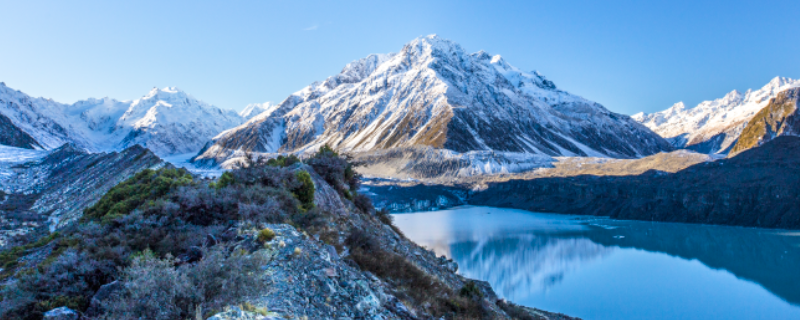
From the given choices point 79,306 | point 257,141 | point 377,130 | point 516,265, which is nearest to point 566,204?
point 516,265

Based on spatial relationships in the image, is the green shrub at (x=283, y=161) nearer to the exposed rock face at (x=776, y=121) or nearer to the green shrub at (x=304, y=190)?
the green shrub at (x=304, y=190)

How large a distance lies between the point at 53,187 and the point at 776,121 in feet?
671

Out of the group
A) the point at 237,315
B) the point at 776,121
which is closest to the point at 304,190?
the point at 237,315

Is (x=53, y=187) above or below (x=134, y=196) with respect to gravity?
below

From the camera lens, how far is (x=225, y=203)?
8422mm

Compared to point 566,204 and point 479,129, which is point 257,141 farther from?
point 566,204

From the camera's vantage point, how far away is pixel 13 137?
3583 inches

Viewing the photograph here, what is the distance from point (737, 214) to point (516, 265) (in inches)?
1746

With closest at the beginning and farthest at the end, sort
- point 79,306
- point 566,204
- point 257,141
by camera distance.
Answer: point 79,306
point 566,204
point 257,141

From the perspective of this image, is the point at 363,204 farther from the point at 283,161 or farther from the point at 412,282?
the point at 412,282

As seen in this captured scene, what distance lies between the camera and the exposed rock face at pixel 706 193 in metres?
56.7

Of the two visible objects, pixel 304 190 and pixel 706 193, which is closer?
pixel 304 190

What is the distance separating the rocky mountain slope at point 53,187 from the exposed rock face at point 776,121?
176 m

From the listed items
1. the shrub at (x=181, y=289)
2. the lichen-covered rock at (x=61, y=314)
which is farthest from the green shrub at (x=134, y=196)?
the shrub at (x=181, y=289)
